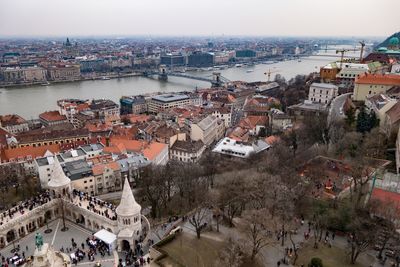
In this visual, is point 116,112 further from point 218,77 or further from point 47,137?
point 218,77

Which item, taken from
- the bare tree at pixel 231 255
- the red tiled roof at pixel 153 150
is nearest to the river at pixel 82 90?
the red tiled roof at pixel 153 150

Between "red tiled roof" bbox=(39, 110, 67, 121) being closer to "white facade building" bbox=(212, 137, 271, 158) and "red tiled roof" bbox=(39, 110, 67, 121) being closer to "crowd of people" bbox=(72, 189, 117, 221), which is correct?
"white facade building" bbox=(212, 137, 271, 158)

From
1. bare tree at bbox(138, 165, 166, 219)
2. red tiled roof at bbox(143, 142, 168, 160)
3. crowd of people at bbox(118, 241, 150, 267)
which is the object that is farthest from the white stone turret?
red tiled roof at bbox(143, 142, 168, 160)


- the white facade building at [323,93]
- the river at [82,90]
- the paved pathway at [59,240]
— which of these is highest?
the white facade building at [323,93]

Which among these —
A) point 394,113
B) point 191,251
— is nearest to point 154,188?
point 191,251

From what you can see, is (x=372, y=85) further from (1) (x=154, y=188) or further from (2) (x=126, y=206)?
(2) (x=126, y=206)

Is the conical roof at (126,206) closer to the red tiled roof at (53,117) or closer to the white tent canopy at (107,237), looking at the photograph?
the white tent canopy at (107,237)

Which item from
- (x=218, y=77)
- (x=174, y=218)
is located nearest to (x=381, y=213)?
(x=174, y=218)
